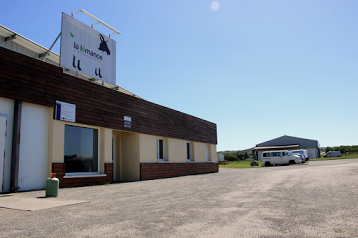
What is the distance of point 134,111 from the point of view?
1480 centimetres

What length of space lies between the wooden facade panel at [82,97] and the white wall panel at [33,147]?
1.36 feet

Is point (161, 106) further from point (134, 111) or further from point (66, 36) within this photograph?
point (66, 36)

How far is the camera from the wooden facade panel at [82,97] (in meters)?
8.97

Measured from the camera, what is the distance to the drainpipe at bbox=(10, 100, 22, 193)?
345 inches

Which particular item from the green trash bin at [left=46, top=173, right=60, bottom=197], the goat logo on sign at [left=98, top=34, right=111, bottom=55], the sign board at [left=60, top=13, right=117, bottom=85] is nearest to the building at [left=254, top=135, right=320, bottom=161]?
the sign board at [left=60, top=13, right=117, bottom=85]

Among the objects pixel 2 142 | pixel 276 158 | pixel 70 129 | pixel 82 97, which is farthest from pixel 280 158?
pixel 2 142

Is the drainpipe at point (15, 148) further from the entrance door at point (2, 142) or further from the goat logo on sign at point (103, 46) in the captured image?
the goat logo on sign at point (103, 46)

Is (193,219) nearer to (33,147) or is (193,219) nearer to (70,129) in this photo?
(33,147)

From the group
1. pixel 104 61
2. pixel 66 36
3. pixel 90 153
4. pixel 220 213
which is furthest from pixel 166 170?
pixel 220 213

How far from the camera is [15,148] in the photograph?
351 inches

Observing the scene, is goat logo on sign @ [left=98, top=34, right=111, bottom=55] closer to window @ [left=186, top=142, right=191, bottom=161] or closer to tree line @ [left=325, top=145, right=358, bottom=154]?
window @ [left=186, top=142, right=191, bottom=161]

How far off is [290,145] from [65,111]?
191 feet

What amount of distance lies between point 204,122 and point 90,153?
12.7 m

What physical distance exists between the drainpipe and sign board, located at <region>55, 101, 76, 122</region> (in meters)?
1.38
